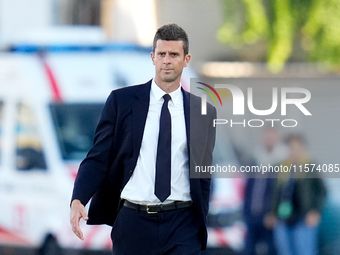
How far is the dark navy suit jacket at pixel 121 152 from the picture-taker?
3676 mm

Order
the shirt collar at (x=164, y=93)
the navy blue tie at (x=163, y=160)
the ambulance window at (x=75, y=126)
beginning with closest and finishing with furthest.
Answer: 1. the navy blue tie at (x=163, y=160)
2. the shirt collar at (x=164, y=93)
3. the ambulance window at (x=75, y=126)

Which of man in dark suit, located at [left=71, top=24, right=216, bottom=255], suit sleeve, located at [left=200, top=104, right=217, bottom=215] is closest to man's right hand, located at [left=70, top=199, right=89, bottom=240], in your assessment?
man in dark suit, located at [left=71, top=24, right=216, bottom=255]

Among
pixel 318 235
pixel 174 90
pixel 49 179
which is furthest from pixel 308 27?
pixel 174 90

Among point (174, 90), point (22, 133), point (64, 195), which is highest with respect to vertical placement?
point (174, 90)

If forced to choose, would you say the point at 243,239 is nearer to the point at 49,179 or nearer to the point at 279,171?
the point at 279,171

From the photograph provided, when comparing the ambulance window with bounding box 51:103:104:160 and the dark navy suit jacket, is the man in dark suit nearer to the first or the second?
the dark navy suit jacket

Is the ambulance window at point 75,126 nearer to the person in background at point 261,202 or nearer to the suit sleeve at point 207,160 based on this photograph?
the person in background at point 261,202

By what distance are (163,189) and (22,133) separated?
15.7 feet

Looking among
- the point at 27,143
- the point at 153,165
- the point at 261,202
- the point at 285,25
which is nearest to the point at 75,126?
the point at 27,143

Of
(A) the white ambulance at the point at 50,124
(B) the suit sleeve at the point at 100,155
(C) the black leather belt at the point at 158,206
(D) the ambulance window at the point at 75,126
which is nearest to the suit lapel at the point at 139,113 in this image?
(B) the suit sleeve at the point at 100,155

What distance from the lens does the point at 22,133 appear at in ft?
26.7

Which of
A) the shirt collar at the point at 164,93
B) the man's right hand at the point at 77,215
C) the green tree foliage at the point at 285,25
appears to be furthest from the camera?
the green tree foliage at the point at 285,25

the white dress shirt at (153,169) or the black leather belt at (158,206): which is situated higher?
the white dress shirt at (153,169)

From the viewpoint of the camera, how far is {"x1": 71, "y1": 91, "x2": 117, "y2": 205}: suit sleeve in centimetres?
366
